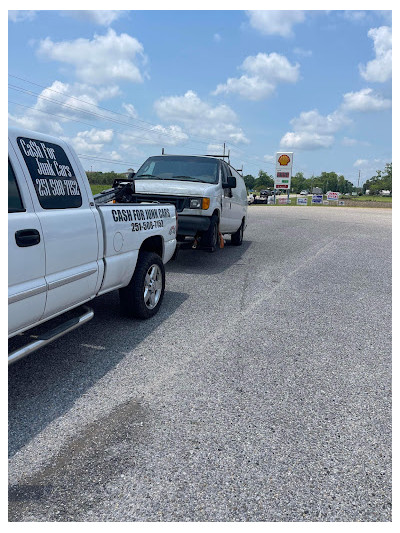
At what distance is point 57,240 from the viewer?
3.41 m

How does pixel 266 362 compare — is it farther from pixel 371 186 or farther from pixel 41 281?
pixel 371 186

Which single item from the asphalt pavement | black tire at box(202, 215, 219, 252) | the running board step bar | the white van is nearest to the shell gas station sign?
the white van

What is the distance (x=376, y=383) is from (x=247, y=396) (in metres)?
1.27

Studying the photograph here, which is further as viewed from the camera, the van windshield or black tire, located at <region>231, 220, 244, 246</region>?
black tire, located at <region>231, 220, 244, 246</region>

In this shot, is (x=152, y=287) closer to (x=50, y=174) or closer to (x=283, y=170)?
(x=50, y=174)

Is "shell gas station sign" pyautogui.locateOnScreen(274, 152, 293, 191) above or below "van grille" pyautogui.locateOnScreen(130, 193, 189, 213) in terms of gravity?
above

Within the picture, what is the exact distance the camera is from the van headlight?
7934mm

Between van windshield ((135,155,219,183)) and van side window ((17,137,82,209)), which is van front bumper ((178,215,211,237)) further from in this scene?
van side window ((17,137,82,209))

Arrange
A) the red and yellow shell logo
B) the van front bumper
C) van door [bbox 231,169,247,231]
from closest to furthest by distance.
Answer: the van front bumper, van door [bbox 231,169,247,231], the red and yellow shell logo

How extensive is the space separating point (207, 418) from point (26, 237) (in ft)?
6.19

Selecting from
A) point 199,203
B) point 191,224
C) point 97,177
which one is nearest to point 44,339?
point 191,224

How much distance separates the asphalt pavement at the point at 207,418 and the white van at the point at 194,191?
232cm

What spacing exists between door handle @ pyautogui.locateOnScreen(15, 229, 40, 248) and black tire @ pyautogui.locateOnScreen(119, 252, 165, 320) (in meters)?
1.88

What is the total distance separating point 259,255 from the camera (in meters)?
10.6
